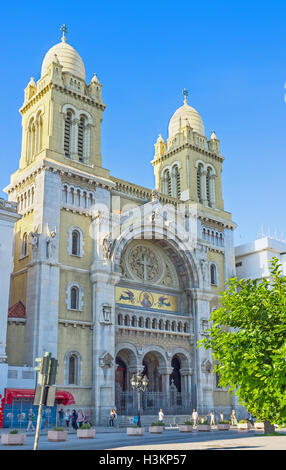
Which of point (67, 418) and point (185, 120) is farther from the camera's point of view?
point (185, 120)

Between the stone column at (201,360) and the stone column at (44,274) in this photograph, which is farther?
the stone column at (201,360)

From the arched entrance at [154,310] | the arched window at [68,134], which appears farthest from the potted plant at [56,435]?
the arched window at [68,134]

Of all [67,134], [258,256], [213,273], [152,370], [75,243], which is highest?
[67,134]

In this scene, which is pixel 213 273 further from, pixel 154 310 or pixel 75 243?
pixel 75 243

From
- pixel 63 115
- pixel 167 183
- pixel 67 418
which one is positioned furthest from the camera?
pixel 167 183

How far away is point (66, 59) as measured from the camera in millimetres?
45938

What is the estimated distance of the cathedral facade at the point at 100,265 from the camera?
37.6 m

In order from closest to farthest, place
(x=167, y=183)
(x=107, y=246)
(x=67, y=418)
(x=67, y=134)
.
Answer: (x=67, y=418), (x=107, y=246), (x=67, y=134), (x=167, y=183)

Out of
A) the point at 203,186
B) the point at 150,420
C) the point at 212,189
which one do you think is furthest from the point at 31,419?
the point at 212,189

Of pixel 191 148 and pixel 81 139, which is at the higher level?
pixel 191 148

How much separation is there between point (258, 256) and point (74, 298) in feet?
80.0

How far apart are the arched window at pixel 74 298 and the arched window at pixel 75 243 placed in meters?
2.78

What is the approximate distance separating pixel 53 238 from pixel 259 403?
70.9 feet

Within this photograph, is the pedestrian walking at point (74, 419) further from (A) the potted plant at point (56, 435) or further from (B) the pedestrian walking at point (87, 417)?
(A) the potted plant at point (56, 435)
